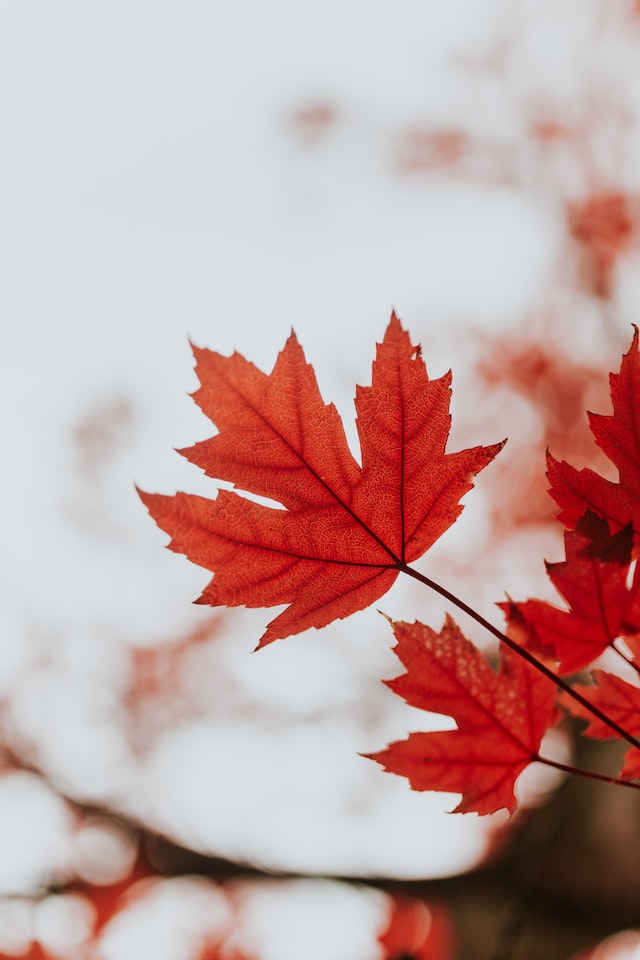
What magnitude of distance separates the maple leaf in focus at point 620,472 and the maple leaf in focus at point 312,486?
0.07 meters

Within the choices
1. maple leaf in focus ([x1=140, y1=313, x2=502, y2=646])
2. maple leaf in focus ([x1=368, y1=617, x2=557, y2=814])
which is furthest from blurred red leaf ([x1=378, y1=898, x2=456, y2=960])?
maple leaf in focus ([x1=140, y1=313, x2=502, y2=646])

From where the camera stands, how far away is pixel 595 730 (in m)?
0.70

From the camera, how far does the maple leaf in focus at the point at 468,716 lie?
668 mm

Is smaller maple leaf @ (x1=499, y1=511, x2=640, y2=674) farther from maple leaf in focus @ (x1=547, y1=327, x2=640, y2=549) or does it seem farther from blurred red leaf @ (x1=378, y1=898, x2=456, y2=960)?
blurred red leaf @ (x1=378, y1=898, x2=456, y2=960)

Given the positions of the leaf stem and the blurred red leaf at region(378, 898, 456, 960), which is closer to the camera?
the leaf stem

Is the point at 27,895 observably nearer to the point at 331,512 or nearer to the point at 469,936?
the point at 469,936

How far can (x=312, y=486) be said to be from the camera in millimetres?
644

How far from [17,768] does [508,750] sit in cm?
256

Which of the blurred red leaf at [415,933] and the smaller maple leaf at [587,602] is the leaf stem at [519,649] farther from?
the blurred red leaf at [415,933]

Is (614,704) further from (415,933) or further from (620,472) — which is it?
(415,933)

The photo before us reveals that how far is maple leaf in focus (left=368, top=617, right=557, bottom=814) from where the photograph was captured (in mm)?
668

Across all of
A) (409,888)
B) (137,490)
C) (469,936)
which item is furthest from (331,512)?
(469,936)

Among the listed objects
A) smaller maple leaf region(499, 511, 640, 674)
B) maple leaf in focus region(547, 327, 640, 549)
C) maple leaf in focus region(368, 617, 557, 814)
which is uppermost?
maple leaf in focus region(547, 327, 640, 549)

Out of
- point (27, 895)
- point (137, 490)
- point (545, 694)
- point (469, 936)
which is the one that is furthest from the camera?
point (469, 936)
